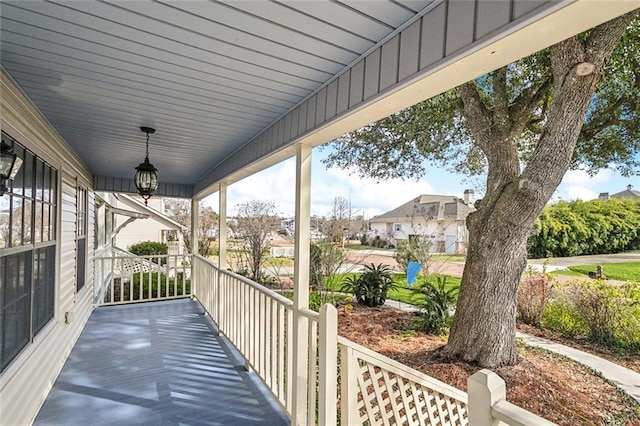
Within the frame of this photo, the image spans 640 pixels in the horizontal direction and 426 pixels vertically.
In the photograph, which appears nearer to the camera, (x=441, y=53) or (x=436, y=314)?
(x=441, y=53)

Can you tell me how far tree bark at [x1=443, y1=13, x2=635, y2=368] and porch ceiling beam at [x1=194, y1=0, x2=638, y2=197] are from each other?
8.95ft

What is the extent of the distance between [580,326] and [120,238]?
16.7 metres

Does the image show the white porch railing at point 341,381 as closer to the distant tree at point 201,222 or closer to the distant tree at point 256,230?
the distant tree at point 256,230

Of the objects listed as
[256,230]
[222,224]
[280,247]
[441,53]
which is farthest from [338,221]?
[441,53]

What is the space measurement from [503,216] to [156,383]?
411 cm

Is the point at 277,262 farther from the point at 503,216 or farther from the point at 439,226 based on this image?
the point at 503,216

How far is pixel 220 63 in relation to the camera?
5.99 feet

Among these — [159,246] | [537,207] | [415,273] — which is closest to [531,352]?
[537,207]

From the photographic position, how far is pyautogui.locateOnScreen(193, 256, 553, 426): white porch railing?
1.13 meters

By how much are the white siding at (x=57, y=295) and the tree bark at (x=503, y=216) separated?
4.23 metres

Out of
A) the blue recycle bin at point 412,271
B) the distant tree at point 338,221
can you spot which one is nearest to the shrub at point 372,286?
the distant tree at point 338,221

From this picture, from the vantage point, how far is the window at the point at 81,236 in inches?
182

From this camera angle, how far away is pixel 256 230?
8766 millimetres

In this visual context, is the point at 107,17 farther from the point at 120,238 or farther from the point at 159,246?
the point at 120,238
